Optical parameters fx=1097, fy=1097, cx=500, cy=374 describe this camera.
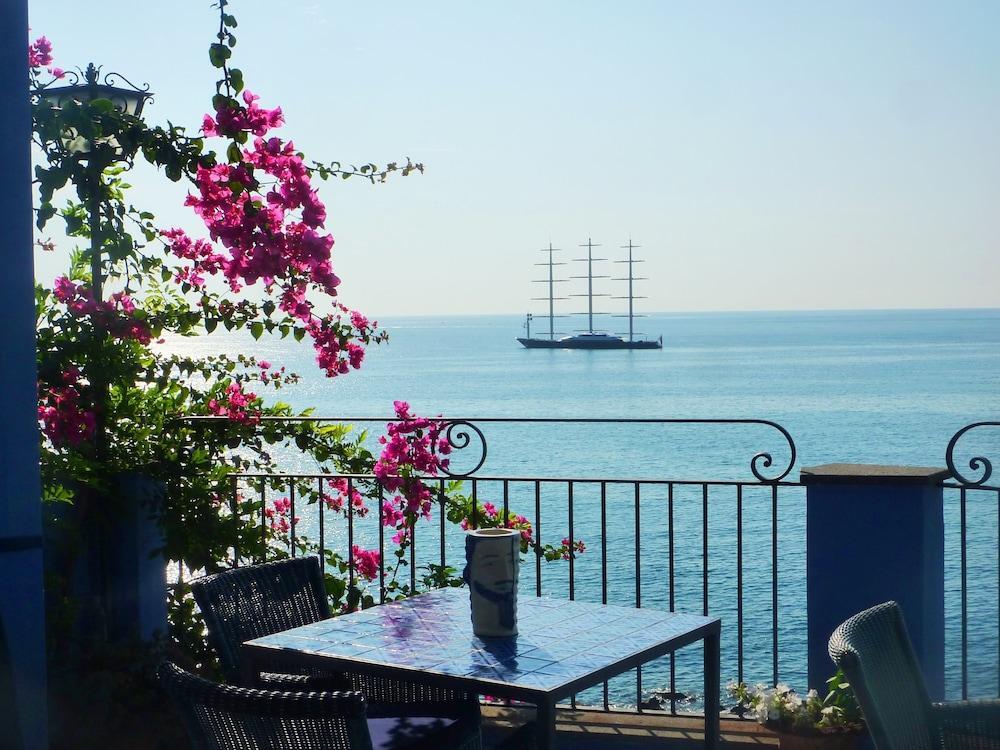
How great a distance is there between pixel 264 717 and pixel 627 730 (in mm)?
2218

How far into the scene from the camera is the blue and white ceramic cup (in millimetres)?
2381

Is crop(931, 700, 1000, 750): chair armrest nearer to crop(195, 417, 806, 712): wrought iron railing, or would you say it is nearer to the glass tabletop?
the glass tabletop

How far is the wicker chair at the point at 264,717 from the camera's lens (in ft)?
5.51

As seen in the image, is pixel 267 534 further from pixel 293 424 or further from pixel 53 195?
pixel 53 195

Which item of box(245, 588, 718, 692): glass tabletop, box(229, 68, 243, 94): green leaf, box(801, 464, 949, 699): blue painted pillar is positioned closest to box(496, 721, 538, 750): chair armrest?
box(245, 588, 718, 692): glass tabletop

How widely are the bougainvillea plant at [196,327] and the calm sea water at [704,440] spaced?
2061 millimetres

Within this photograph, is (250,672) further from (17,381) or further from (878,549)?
(878,549)

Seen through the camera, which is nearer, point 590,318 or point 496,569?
point 496,569

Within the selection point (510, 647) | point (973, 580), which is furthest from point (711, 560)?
point (510, 647)

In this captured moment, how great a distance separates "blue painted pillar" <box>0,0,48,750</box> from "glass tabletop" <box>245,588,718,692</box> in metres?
0.60

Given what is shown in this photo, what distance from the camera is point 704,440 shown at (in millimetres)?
42625

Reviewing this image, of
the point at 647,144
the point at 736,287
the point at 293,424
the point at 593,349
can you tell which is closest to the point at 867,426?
the point at 647,144

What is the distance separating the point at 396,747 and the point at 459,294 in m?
74.2

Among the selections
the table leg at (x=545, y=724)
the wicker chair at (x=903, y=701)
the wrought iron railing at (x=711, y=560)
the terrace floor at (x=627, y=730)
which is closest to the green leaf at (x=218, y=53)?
the wrought iron railing at (x=711, y=560)
